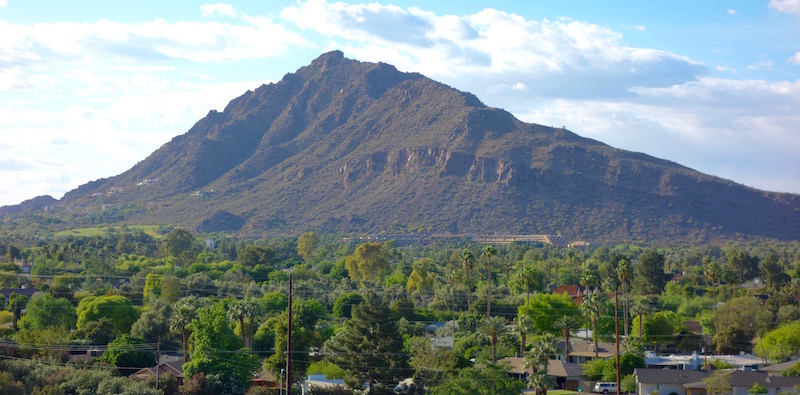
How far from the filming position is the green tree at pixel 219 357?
246 feet

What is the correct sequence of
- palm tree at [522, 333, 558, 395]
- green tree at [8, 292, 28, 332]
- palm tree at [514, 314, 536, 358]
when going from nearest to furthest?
palm tree at [522, 333, 558, 395] → palm tree at [514, 314, 536, 358] → green tree at [8, 292, 28, 332]

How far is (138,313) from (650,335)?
50.8m

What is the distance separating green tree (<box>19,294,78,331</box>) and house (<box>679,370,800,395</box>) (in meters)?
55.4

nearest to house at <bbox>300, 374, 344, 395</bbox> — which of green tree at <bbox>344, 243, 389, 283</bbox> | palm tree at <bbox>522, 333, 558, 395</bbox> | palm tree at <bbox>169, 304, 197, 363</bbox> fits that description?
palm tree at <bbox>169, 304, 197, 363</bbox>

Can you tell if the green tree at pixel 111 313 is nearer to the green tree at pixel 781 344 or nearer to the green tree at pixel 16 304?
the green tree at pixel 16 304

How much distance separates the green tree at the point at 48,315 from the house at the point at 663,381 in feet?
168

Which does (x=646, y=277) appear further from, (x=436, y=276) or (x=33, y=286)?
(x=33, y=286)

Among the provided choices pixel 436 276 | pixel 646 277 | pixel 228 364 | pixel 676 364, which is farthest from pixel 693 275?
pixel 228 364

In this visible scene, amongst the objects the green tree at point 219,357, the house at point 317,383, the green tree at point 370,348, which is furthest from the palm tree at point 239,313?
the green tree at point 370,348

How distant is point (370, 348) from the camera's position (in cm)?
7744

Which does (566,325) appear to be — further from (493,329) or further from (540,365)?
(540,365)

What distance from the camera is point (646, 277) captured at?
159 meters

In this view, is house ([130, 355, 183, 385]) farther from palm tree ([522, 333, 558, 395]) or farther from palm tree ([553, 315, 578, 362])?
palm tree ([553, 315, 578, 362])

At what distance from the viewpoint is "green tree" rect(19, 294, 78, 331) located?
10069cm
